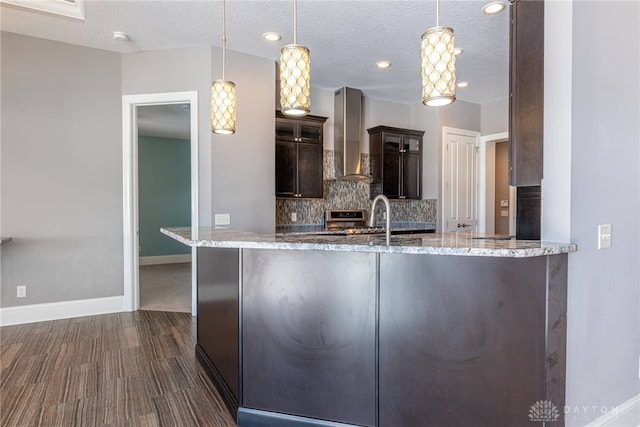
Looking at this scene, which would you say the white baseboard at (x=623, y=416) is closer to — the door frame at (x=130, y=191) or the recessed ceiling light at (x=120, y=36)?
the door frame at (x=130, y=191)

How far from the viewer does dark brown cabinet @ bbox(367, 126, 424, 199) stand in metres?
5.52

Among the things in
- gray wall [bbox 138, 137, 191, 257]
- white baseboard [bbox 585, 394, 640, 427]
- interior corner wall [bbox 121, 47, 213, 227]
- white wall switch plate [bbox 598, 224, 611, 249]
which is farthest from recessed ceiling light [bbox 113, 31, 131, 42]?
white baseboard [bbox 585, 394, 640, 427]

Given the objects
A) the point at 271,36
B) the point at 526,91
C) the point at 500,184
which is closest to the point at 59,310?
the point at 271,36

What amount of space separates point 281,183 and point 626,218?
3540 mm

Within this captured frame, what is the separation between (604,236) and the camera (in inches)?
72.6

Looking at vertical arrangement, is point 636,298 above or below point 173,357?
above

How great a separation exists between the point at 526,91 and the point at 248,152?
9.66 feet

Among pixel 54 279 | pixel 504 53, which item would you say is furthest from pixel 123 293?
pixel 504 53

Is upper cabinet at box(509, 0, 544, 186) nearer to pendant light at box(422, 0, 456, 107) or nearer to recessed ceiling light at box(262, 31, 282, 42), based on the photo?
pendant light at box(422, 0, 456, 107)

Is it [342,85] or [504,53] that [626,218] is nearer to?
[504,53]

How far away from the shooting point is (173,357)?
2857mm

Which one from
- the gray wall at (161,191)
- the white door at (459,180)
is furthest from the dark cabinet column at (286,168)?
the gray wall at (161,191)

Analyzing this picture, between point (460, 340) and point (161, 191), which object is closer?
point (460, 340)

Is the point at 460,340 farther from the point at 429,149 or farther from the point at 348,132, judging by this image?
the point at 429,149
